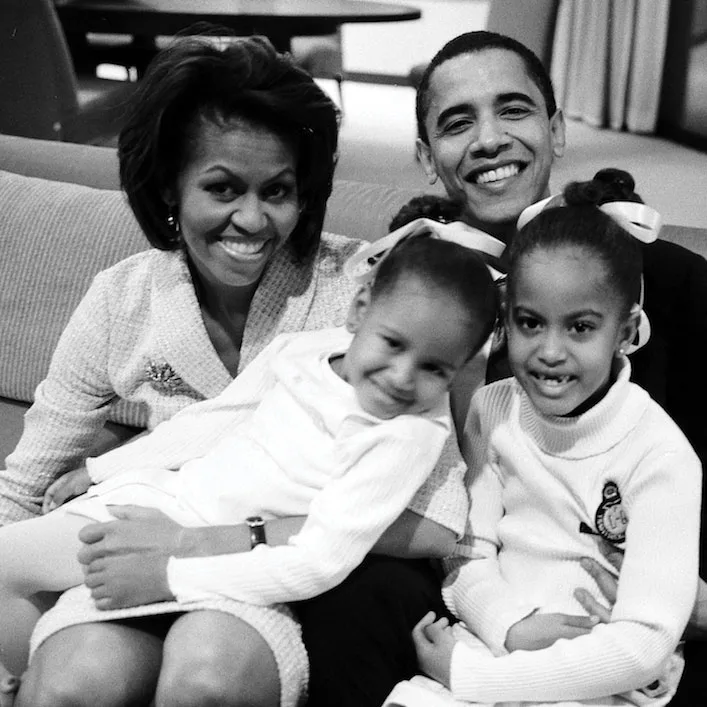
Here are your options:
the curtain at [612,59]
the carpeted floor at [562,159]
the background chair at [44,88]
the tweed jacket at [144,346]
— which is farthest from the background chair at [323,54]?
the tweed jacket at [144,346]

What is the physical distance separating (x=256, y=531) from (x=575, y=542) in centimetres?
43

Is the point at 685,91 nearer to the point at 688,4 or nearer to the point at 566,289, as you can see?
the point at 688,4

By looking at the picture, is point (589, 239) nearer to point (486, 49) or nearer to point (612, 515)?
point (612, 515)

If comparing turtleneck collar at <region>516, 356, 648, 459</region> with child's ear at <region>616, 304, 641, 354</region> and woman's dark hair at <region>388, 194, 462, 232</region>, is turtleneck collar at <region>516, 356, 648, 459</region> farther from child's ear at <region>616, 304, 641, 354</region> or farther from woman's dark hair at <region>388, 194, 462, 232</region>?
woman's dark hair at <region>388, 194, 462, 232</region>

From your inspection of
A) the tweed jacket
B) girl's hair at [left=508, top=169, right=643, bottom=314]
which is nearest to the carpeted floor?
the tweed jacket

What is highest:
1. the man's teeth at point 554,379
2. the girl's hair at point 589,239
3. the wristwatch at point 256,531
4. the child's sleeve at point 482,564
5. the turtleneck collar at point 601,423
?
the girl's hair at point 589,239

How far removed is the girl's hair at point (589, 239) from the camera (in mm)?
1449

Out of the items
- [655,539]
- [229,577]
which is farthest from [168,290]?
[655,539]

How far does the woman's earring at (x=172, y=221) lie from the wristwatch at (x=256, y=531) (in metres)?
0.58

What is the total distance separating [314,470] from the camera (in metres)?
1.52

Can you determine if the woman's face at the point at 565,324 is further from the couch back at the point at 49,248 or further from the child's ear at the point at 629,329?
the couch back at the point at 49,248

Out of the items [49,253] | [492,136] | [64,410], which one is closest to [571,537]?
[492,136]

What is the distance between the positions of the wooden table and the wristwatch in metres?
2.87

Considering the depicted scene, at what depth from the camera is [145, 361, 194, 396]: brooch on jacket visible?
187 cm
